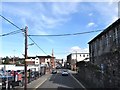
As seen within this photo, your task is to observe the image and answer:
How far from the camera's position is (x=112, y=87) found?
2820cm

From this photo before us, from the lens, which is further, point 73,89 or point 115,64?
point 73,89

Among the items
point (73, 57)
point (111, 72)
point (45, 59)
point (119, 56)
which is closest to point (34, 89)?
point (111, 72)

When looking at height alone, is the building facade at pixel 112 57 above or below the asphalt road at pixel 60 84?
above

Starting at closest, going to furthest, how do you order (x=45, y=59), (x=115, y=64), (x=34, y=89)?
(x=115, y=64), (x=34, y=89), (x=45, y=59)

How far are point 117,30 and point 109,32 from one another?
4.41 metres

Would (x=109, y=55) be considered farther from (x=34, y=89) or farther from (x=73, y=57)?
(x=73, y=57)

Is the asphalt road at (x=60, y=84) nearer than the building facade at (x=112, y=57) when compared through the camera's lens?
No

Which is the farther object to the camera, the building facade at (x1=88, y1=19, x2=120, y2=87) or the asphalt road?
the asphalt road

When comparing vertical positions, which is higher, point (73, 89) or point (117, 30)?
point (117, 30)

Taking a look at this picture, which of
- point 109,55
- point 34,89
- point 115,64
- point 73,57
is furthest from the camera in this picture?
point 73,57

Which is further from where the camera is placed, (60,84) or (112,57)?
(60,84)

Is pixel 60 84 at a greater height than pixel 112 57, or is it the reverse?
pixel 112 57

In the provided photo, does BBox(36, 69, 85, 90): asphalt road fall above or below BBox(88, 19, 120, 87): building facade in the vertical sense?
below

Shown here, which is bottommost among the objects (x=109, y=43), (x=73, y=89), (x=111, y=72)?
(x=73, y=89)
